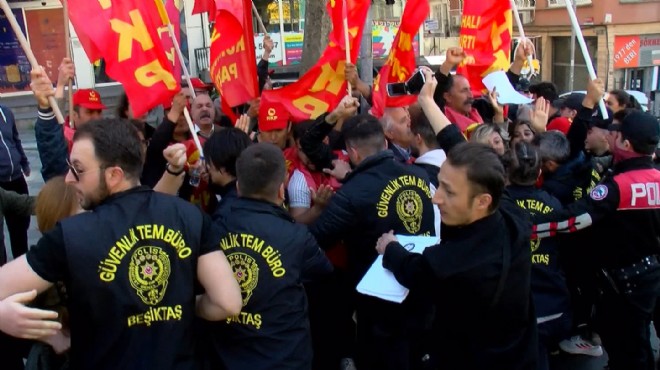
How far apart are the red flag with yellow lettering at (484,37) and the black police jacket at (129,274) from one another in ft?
13.5

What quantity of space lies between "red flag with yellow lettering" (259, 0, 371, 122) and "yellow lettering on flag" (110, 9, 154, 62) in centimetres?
108

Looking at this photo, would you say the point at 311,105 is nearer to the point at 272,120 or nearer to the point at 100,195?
the point at 272,120

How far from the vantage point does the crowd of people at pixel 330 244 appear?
8.18ft

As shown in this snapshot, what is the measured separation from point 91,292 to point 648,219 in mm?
3273

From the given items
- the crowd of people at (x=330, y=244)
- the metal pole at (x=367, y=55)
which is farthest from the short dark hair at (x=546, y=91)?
the metal pole at (x=367, y=55)

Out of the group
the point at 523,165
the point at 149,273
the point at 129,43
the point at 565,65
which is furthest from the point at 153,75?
the point at 565,65

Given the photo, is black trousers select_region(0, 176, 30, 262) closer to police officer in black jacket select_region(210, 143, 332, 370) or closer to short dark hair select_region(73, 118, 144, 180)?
police officer in black jacket select_region(210, 143, 332, 370)

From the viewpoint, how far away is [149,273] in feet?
8.18

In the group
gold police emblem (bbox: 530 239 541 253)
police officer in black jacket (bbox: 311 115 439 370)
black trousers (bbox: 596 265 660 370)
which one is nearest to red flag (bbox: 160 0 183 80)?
police officer in black jacket (bbox: 311 115 439 370)

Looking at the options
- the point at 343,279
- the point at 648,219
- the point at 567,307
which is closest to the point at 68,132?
the point at 343,279

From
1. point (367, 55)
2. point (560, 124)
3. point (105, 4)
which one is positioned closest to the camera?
point (105, 4)

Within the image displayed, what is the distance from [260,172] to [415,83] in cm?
214

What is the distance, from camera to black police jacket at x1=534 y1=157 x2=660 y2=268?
3979mm

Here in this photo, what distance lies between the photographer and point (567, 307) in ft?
13.5
